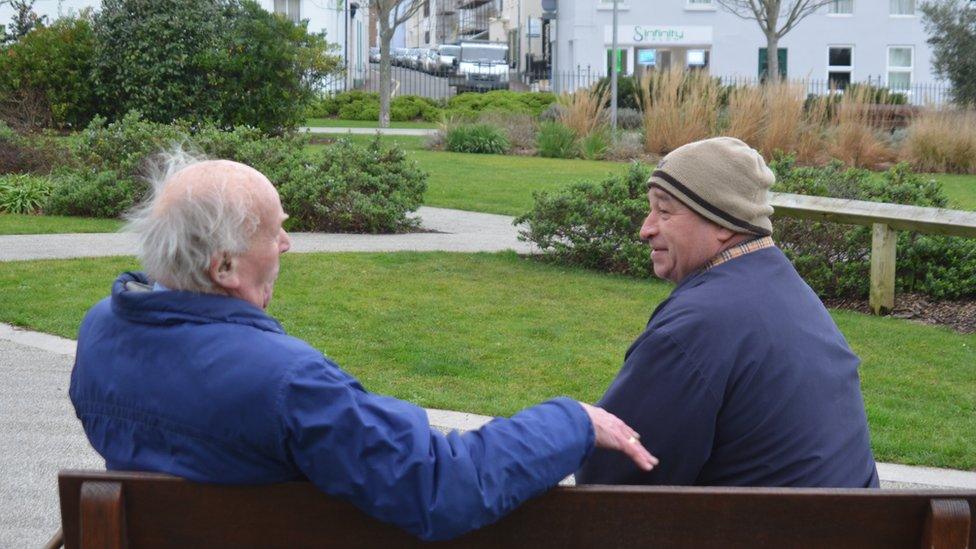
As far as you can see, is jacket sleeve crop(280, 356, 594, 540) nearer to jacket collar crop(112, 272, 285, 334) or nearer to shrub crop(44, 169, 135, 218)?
jacket collar crop(112, 272, 285, 334)

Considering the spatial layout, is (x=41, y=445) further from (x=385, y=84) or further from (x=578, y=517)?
(x=385, y=84)

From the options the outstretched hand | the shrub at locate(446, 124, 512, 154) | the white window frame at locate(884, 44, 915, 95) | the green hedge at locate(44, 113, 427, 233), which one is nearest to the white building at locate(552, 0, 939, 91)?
the white window frame at locate(884, 44, 915, 95)

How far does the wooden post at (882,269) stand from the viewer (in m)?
9.01

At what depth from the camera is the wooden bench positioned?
2.29m

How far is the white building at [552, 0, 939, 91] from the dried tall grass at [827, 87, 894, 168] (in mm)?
23166

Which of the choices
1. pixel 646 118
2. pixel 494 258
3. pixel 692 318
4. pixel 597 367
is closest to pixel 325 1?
pixel 646 118

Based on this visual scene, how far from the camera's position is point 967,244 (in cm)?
960

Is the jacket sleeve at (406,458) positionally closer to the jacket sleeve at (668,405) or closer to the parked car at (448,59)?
the jacket sleeve at (668,405)

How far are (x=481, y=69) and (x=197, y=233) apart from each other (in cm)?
5071

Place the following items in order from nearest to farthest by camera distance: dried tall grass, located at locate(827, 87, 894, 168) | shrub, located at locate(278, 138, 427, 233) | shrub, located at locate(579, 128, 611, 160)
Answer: shrub, located at locate(278, 138, 427, 233)
dried tall grass, located at locate(827, 87, 894, 168)
shrub, located at locate(579, 128, 611, 160)

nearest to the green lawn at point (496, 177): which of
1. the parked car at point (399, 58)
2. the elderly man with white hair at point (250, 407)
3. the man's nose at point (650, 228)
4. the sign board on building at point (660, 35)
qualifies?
the man's nose at point (650, 228)

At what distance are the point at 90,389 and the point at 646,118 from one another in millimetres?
21812

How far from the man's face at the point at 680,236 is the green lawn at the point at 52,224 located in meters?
9.67

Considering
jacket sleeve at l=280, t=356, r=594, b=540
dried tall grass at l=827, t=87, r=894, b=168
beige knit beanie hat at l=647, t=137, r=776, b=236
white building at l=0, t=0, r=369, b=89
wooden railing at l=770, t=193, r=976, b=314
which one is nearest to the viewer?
jacket sleeve at l=280, t=356, r=594, b=540
